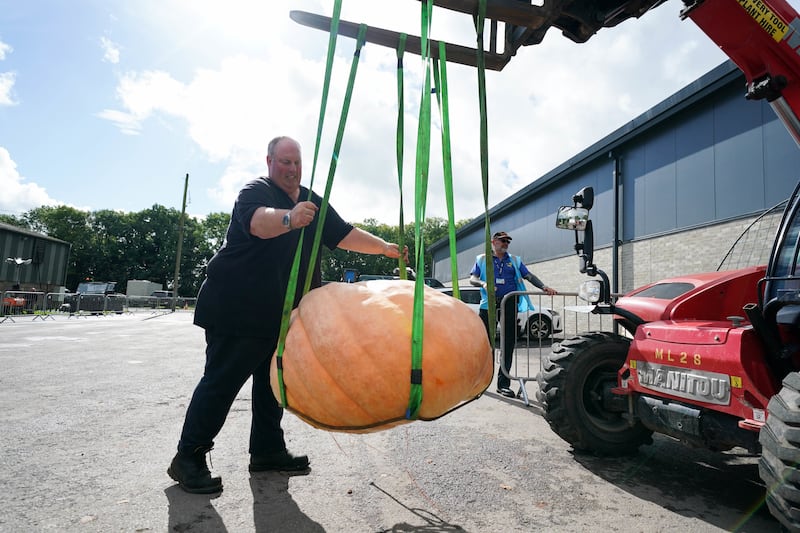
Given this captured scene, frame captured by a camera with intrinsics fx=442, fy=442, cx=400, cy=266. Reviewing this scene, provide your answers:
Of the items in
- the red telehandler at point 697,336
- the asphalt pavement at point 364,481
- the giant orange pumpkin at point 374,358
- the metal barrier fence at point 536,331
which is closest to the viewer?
the giant orange pumpkin at point 374,358

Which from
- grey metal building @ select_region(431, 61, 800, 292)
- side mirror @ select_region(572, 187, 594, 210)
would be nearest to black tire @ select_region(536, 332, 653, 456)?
side mirror @ select_region(572, 187, 594, 210)

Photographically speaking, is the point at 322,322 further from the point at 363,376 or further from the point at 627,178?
the point at 627,178

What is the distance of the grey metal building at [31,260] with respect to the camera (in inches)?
1314

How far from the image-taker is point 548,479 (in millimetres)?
2867

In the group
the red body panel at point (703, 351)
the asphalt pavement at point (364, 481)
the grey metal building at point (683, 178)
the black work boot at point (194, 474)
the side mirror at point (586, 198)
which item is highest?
the grey metal building at point (683, 178)

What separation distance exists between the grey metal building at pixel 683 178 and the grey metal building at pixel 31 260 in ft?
128

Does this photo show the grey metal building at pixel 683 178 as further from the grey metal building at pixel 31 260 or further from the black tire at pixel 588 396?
the grey metal building at pixel 31 260

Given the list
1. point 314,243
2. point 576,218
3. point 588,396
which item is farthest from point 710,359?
point 314,243

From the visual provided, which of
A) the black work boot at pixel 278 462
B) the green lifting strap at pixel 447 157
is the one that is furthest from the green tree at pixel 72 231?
the green lifting strap at pixel 447 157

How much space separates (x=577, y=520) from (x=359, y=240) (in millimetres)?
1919

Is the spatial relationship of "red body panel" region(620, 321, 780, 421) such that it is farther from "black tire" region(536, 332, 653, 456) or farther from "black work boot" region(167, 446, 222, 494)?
"black work boot" region(167, 446, 222, 494)

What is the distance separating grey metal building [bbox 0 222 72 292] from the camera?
3338 centimetres

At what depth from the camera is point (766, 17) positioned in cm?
279

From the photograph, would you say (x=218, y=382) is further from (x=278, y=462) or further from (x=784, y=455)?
(x=784, y=455)
